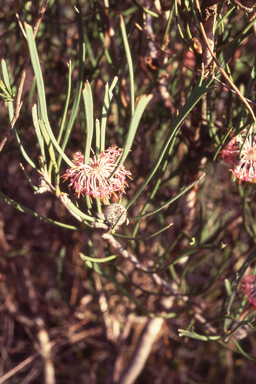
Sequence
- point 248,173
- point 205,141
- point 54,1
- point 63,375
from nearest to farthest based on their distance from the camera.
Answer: point 248,173 → point 205,141 → point 54,1 → point 63,375

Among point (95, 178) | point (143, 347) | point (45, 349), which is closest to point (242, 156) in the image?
point (95, 178)

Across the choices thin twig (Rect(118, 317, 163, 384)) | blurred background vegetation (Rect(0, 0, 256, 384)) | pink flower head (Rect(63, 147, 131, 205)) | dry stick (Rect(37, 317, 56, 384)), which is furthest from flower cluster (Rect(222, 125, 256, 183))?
dry stick (Rect(37, 317, 56, 384))

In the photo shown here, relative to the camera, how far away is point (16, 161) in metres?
1.44

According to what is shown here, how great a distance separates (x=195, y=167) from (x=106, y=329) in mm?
902

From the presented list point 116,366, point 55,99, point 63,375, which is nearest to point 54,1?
point 55,99

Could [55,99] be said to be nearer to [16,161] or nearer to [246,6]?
[16,161]

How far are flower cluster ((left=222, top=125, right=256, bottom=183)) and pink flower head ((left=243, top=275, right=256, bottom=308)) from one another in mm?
256

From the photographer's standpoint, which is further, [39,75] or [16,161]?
[16,161]

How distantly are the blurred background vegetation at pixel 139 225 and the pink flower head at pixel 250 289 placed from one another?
27 mm

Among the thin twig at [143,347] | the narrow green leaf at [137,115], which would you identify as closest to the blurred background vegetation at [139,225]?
the thin twig at [143,347]

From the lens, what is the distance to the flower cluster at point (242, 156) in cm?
56

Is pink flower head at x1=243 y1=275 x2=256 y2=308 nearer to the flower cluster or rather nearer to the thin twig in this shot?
the flower cluster

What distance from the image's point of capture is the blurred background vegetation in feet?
2.53

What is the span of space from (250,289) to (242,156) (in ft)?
0.97
